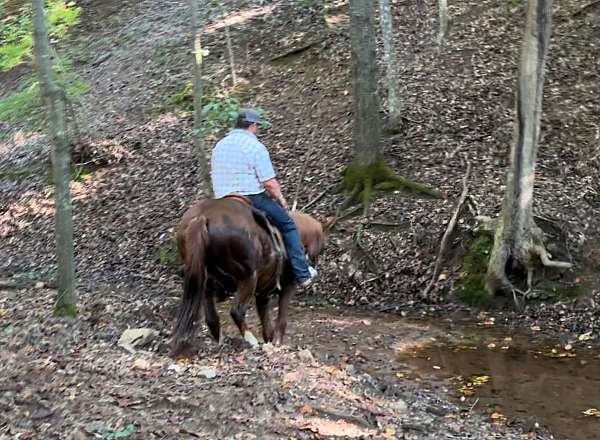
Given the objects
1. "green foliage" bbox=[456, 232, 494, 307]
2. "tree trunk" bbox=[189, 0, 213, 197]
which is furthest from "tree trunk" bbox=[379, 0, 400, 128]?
"green foliage" bbox=[456, 232, 494, 307]

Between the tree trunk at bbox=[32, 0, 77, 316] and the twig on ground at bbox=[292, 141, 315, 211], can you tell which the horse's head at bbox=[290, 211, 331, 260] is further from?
the twig on ground at bbox=[292, 141, 315, 211]

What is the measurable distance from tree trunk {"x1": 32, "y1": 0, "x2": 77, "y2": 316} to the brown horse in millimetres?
1396

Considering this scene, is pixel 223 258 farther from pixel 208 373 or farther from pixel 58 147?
pixel 58 147

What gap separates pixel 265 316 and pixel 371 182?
16.2 feet

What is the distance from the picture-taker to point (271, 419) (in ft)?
18.2

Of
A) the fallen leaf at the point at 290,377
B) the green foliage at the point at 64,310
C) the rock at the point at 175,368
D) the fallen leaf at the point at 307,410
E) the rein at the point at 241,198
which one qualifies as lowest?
the green foliage at the point at 64,310

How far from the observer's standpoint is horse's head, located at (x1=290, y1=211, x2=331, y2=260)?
29.9 feet

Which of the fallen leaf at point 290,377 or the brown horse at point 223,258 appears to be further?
the brown horse at point 223,258

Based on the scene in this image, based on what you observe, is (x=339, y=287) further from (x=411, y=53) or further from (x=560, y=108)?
(x=411, y=53)

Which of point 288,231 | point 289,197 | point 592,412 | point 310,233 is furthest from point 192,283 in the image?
point 289,197

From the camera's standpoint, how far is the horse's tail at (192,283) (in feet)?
23.2

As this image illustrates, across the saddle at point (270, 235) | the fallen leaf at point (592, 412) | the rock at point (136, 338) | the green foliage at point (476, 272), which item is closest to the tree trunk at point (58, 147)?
the rock at point (136, 338)

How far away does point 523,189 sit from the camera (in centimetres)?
1042

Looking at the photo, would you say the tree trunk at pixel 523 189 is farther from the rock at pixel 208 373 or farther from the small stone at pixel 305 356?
the rock at pixel 208 373
